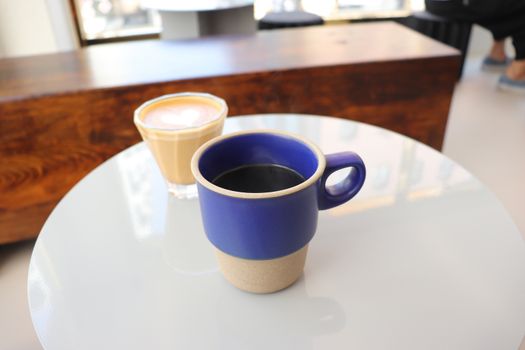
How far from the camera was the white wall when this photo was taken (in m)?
1.64

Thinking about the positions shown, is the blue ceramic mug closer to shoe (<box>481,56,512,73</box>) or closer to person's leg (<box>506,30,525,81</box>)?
person's leg (<box>506,30,525,81</box>)

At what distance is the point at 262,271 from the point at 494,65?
2.28 metres

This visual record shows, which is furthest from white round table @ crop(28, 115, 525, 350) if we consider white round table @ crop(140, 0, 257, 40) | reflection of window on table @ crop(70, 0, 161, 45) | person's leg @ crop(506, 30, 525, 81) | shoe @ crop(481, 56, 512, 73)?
shoe @ crop(481, 56, 512, 73)

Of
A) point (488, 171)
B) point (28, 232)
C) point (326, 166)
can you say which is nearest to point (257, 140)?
point (326, 166)

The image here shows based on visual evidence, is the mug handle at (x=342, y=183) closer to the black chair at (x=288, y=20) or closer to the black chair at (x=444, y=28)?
the black chair at (x=288, y=20)

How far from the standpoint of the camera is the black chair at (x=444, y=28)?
198 cm

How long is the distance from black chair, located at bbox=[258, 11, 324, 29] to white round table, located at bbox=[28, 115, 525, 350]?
1407 millimetres

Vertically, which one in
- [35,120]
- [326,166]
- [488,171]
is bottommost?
[488,171]

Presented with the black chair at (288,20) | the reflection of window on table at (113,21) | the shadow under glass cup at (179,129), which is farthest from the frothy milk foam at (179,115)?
the reflection of window on table at (113,21)

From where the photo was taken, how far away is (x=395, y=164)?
62 cm

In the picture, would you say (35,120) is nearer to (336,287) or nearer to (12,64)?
(12,64)

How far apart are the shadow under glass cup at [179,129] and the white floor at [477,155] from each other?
58 cm

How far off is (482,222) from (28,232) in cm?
100

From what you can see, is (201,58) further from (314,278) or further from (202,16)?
(314,278)
